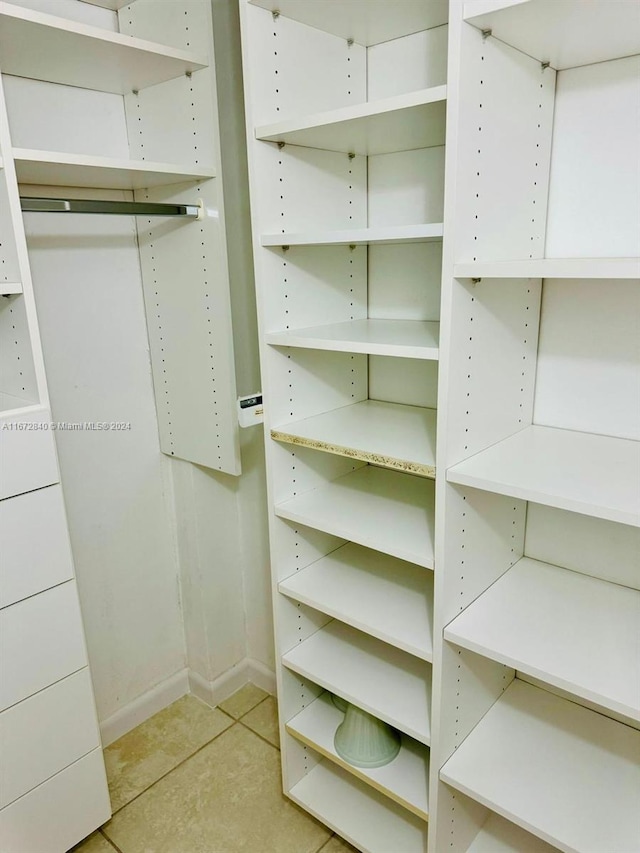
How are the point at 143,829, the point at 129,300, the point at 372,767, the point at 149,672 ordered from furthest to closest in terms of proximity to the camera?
the point at 149,672
the point at 129,300
the point at 143,829
the point at 372,767

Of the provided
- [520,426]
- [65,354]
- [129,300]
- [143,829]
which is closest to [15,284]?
[65,354]

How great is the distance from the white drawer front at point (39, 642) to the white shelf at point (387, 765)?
609 millimetres

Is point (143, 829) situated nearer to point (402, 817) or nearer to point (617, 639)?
point (402, 817)

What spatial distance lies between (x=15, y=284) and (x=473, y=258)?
3.06 ft

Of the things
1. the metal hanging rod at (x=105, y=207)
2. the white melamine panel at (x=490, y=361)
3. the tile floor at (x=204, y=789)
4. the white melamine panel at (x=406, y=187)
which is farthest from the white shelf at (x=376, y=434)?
the tile floor at (x=204, y=789)

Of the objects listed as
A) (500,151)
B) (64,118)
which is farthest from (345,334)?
(64,118)

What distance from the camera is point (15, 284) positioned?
126 centimetres

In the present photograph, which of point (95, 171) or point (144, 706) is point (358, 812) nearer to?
point (144, 706)

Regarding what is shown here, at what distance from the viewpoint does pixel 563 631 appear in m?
1.15

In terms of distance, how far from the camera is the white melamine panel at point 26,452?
130cm

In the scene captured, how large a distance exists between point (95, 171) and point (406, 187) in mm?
766

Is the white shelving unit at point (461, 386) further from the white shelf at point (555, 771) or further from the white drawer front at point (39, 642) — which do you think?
the white drawer front at point (39, 642)

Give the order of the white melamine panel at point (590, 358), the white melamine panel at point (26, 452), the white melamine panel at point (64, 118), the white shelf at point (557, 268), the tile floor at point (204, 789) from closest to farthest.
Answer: the white shelf at point (557, 268)
the white melamine panel at point (590, 358)
the white melamine panel at point (26, 452)
the white melamine panel at point (64, 118)
the tile floor at point (204, 789)

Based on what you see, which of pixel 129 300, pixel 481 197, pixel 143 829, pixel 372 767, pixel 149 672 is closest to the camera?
pixel 481 197
